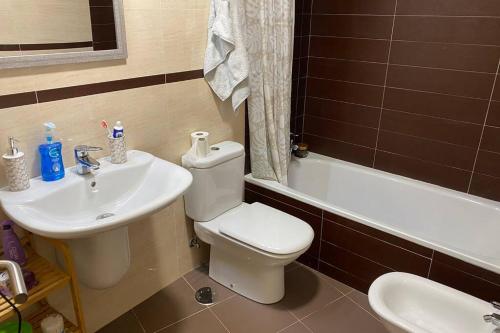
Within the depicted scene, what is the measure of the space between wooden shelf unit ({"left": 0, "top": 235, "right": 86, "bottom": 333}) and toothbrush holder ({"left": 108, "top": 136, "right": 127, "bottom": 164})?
413 millimetres

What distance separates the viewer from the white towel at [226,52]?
196 cm

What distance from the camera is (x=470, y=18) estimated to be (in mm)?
2068

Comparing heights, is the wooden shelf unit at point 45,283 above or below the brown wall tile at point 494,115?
below

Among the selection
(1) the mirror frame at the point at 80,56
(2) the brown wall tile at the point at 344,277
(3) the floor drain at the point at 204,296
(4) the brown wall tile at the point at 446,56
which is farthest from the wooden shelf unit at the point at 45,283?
(4) the brown wall tile at the point at 446,56

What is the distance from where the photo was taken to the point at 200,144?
6.67ft

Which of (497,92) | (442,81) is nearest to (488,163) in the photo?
(497,92)

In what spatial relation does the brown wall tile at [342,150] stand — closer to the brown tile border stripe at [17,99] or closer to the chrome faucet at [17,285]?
the brown tile border stripe at [17,99]

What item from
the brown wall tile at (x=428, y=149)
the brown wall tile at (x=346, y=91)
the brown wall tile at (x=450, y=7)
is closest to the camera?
the brown wall tile at (x=450, y=7)

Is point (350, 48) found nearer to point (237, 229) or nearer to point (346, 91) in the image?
point (346, 91)

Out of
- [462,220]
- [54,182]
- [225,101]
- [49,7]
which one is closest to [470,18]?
[462,220]

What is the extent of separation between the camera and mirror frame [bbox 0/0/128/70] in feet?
4.57

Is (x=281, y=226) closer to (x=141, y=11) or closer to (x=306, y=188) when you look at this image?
(x=306, y=188)

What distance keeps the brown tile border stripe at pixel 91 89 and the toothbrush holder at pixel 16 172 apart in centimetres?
18

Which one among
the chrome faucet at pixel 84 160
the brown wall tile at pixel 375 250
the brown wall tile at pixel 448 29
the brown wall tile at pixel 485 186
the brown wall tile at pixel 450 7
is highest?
the brown wall tile at pixel 450 7
